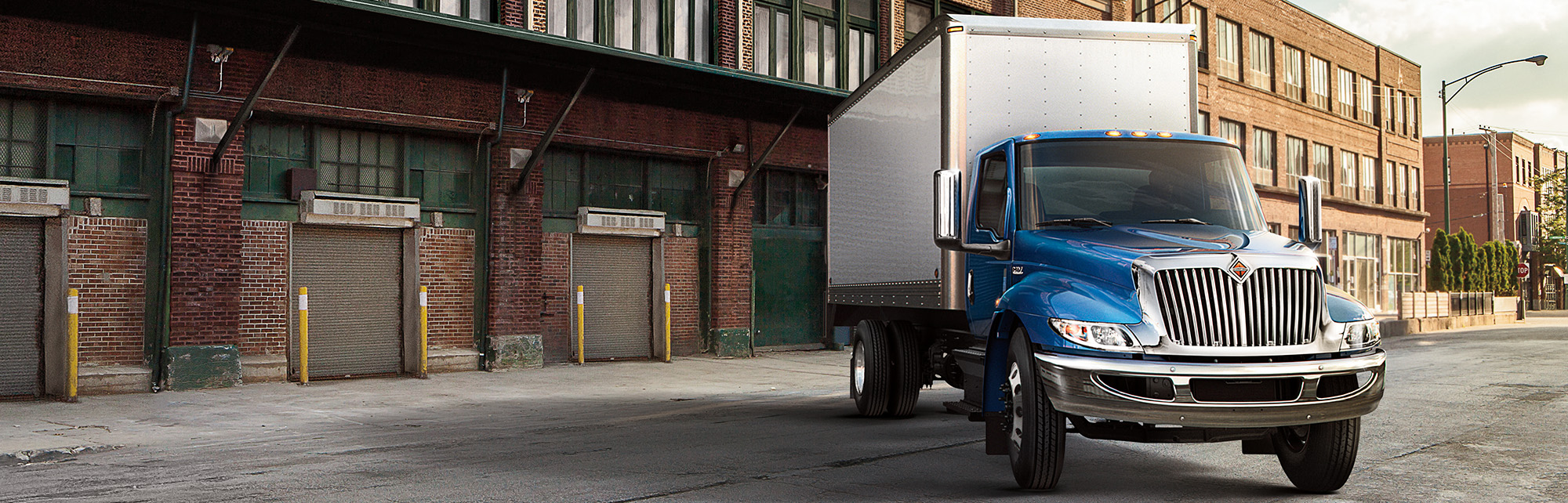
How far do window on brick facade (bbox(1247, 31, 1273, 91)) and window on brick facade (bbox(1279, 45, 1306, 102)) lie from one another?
0.97 metres

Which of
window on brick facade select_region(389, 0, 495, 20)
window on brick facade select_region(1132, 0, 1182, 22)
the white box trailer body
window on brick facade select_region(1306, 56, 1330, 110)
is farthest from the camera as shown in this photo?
window on brick facade select_region(1306, 56, 1330, 110)

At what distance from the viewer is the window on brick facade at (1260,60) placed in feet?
131

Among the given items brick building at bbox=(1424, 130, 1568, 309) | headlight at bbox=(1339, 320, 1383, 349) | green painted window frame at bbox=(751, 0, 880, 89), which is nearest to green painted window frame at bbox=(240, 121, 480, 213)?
green painted window frame at bbox=(751, 0, 880, 89)

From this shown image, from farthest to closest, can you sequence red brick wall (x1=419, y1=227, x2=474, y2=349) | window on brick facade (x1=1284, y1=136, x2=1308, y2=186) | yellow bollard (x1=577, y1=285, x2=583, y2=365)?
window on brick facade (x1=1284, y1=136, x2=1308, y2=186) → yellow bollard (x1=577, y1=285, x2=583, y2=365) → red brick wall (x1=419, y1=227, x2=474, y2=349)

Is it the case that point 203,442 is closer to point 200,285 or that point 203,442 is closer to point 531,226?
point 200,285

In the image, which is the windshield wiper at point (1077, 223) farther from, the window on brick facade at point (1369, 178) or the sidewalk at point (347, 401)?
the window on brick facade at point (1369, 178)

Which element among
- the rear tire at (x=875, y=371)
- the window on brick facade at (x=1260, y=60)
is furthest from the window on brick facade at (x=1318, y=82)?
the rear tire at (x=875, y=371)

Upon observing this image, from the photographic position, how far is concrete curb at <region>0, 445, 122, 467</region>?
9.42 meters

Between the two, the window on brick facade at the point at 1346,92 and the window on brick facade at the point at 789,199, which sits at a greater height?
the window on brick facade at the point at 1346,92

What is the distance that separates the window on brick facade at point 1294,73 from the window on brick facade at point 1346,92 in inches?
144

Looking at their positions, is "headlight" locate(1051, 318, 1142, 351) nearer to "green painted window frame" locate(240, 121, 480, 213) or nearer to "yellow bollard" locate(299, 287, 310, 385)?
"yellow bollard" locate(299, 287, 310, 385)

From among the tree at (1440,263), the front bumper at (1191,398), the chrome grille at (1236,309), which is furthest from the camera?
the tree at (1440,263)

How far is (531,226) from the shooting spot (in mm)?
18703

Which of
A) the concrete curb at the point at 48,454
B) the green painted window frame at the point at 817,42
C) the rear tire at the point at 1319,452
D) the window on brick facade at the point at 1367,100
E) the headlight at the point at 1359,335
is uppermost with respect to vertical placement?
the window on brick facade at the point at 1367,100
